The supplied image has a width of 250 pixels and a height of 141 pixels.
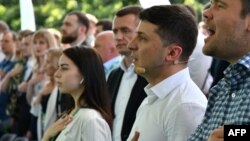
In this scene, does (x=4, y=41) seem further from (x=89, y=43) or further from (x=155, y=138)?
(x=155, y=138)

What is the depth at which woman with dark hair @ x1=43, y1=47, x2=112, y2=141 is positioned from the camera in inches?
199

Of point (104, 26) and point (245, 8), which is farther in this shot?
point (104, 26)

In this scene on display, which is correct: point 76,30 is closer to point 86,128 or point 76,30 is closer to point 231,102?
point 86,128

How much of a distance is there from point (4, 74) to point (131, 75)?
471cm

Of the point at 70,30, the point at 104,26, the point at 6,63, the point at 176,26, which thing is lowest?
the point at 6,63

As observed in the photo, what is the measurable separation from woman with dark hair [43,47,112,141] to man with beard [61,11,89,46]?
3684 millimetres

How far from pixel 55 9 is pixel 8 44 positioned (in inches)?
272

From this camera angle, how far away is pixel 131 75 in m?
6.11

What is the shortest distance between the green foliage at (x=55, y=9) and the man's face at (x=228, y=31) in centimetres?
1162

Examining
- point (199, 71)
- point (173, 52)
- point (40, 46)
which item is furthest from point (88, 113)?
point (40, 46)

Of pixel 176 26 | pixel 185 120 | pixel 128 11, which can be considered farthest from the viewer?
pixel 128 11

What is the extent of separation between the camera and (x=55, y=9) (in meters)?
18.1

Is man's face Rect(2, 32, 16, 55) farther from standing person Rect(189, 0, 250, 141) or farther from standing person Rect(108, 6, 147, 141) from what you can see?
standing person Rect(189, 0, 250, 141)

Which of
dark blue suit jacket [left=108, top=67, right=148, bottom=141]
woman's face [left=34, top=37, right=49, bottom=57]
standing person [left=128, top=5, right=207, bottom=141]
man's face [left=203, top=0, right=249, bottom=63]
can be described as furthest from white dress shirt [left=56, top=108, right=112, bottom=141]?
woman's face [left=34, top=37, right=49, bottom=57]
